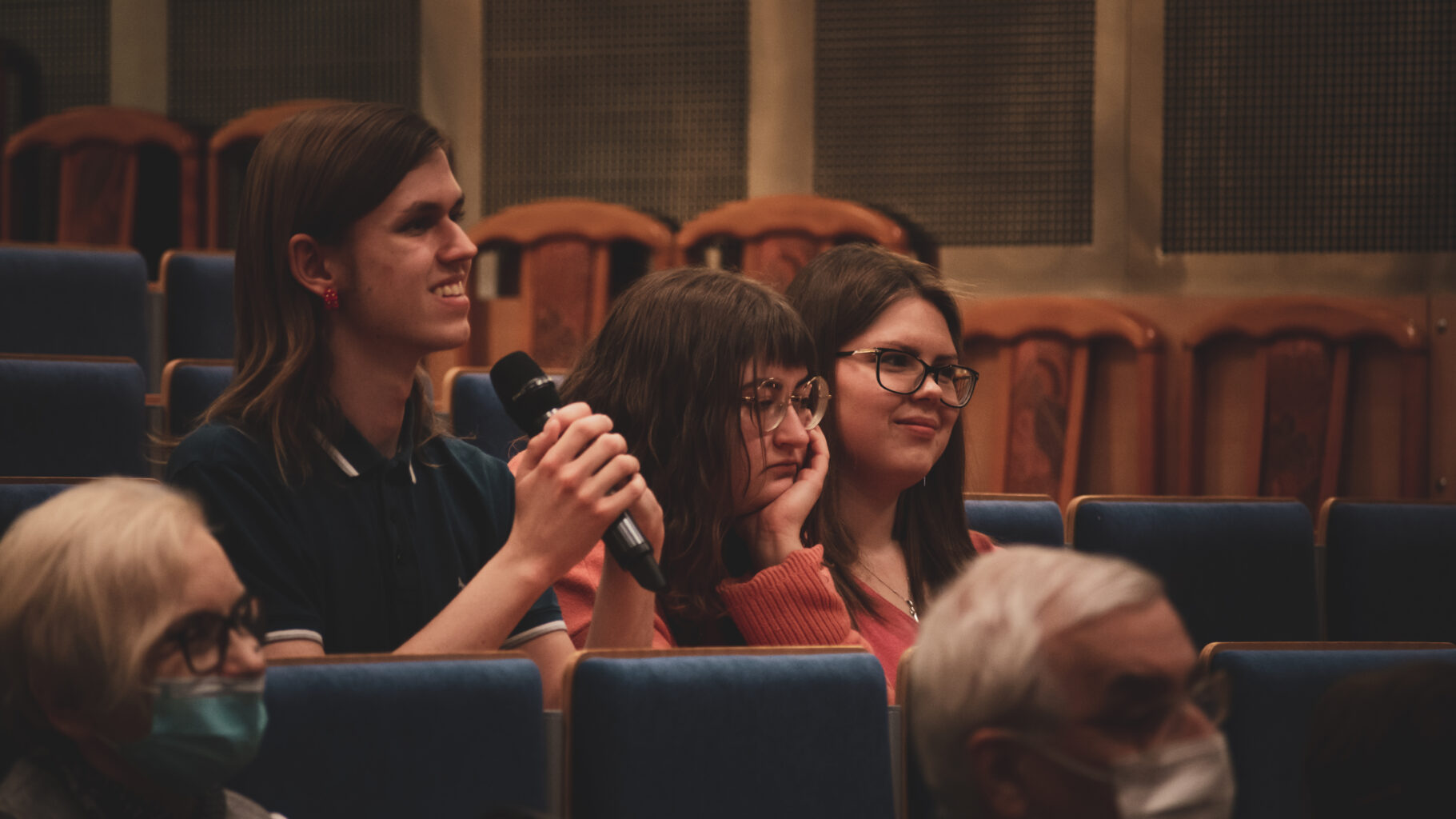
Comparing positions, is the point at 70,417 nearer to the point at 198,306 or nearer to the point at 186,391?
the point at 186,391

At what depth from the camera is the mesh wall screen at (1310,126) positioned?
1494 millimetres

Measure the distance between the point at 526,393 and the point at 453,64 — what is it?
1.25m

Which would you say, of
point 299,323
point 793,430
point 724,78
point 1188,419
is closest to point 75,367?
point 299,323

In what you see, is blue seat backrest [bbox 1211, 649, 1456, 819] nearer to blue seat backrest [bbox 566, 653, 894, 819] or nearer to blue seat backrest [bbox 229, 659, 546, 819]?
blue seat backrest [bbox 566, 653, 894, 819]

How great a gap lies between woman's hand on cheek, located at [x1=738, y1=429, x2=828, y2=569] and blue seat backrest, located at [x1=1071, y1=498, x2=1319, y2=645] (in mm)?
225

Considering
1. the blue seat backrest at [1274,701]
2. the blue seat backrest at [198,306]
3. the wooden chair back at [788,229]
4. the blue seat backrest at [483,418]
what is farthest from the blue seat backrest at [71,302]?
→ the blue seat backrest at [1274,701]

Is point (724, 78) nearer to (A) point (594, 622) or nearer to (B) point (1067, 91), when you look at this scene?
(B) point (1067, 91)

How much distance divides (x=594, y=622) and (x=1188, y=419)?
1.05 m

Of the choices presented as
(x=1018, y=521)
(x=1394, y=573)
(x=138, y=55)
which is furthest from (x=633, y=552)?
(x=138, y=55)

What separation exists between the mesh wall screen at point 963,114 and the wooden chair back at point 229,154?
1.93ft

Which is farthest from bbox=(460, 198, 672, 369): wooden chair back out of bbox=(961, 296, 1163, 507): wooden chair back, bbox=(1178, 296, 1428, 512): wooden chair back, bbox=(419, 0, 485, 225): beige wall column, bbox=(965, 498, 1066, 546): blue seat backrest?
bbox=(965, 498, 1066, 546): blue seat backrest

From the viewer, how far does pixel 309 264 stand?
592 mm

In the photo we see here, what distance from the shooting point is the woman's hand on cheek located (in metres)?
0.69

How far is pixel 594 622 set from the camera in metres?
0.59
